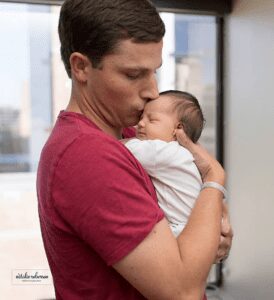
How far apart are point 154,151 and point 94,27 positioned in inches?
10.4

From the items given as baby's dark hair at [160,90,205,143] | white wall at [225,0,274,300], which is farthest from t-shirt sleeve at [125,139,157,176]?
white wall at [225,0,274,300]

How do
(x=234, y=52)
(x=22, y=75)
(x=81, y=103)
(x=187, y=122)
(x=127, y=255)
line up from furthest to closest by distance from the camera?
(x=234, y=52) → (x=22, y=75) → (x=187, y=122) → (x=81, y=103) → (x=127, y=255)

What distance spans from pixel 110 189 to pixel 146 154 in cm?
21

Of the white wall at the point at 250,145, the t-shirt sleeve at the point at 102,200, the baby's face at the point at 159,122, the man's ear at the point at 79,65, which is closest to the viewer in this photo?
the t-shirt sleeve at the point at 102,200

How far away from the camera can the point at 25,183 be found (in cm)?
199

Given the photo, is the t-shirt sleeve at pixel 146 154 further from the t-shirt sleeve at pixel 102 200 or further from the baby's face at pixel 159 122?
the t-shirt sleeve at pixel 102 200

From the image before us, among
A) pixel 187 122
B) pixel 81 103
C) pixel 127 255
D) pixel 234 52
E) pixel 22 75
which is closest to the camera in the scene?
pixel 127 255

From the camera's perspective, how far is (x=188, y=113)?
95 centimetres

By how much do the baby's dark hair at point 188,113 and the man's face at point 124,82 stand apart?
113 mm

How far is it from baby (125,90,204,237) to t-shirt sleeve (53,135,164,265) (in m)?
0.16

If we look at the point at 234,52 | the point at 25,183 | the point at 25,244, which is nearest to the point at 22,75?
the point at 25,183

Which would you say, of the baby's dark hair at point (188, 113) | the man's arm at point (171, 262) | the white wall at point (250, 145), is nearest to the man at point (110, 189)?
the man's arm at point (171, 262)

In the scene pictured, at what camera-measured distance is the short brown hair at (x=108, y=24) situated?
703mm

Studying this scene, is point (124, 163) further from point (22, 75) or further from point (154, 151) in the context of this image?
point (22, 75)
